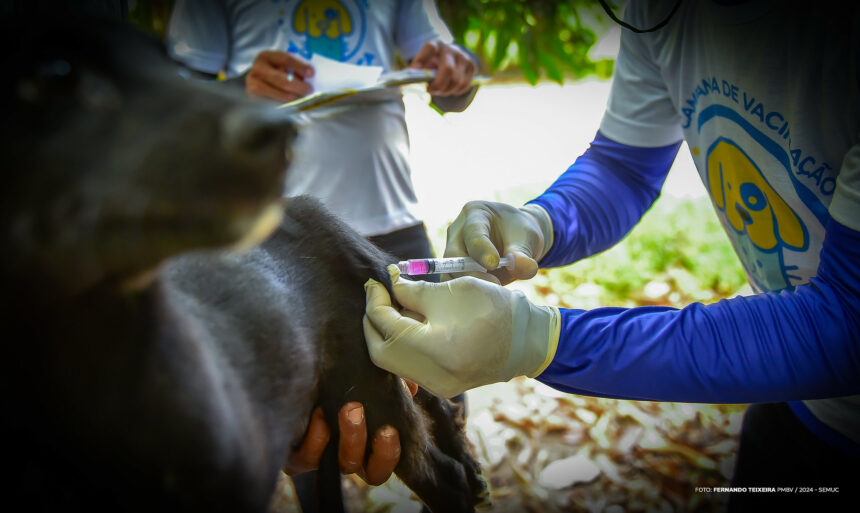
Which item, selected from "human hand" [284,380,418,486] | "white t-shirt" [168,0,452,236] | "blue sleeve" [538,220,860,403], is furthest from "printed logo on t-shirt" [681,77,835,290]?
"human hand" [284,380,418,486]

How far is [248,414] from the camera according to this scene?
2.76 feet

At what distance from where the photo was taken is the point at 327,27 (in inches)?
66.4

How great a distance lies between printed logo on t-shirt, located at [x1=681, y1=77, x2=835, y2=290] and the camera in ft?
3.50

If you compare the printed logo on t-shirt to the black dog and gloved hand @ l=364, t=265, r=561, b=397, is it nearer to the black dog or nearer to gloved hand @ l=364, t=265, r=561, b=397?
gloved hand @ l=364, t=265, r=561, b=397

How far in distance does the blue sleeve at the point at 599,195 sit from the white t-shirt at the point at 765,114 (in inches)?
3.4

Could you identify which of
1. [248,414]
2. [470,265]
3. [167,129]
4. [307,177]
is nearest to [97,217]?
[167,129]

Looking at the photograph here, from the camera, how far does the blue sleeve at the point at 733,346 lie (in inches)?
35.5

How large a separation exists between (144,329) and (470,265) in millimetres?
703

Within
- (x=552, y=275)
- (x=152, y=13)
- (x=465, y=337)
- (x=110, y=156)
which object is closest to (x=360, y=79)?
(x=152, y=13)

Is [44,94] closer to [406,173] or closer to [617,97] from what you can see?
[406,173]

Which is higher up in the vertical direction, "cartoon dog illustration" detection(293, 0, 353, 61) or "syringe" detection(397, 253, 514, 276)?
"cartoon dog illustration" detection(293, 0, 353, 61)

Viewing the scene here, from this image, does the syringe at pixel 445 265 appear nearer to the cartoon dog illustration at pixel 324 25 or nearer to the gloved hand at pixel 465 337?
the gloved hand at pixel 465 337

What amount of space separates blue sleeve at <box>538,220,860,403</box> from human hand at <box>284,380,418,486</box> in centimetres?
34

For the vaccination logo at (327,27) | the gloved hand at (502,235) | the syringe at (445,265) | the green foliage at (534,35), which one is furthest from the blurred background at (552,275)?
the syringe at (445,265)
